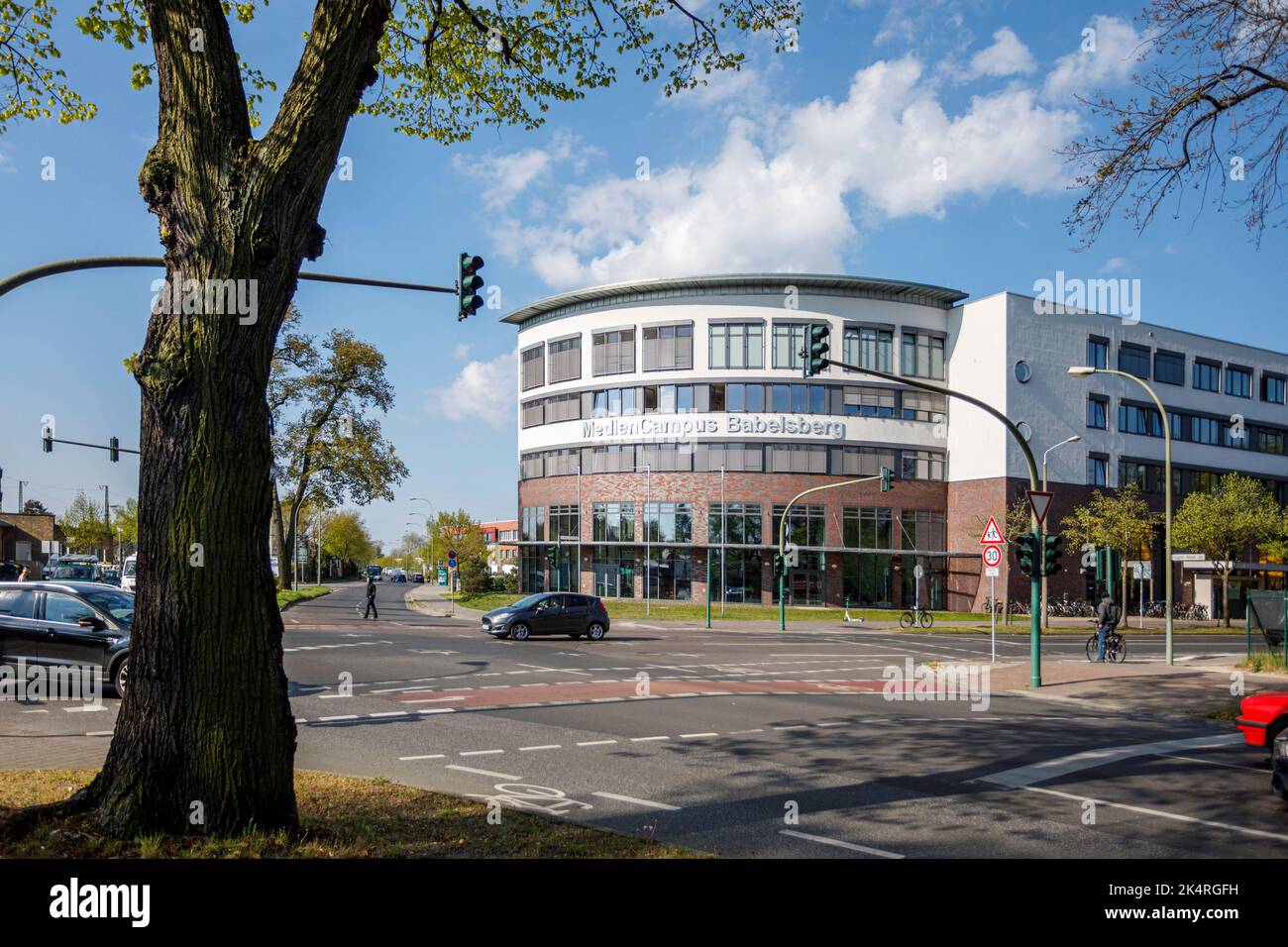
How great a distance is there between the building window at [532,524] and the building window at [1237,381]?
46312 millimetres

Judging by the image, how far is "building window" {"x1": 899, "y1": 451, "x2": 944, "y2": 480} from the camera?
54000mm

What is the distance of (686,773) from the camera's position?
9070 mm

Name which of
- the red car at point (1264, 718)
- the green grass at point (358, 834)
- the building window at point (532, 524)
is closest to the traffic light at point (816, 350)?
the red car at point (1264, 718)

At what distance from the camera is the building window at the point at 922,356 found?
179 ft

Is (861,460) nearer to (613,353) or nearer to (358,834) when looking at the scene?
(613,353)

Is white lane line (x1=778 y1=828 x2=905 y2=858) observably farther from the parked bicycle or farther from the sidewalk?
the parked bicycle

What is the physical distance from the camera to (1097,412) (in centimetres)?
5462

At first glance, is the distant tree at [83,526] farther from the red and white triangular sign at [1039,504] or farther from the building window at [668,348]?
the red and white triangular sign at [1039,504]

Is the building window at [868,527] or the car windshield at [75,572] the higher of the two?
the building window at [868,527]

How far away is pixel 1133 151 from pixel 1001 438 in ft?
141

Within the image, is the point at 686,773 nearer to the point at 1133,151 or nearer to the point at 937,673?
the point at 1133,151

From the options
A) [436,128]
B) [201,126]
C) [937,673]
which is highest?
[436,128]
